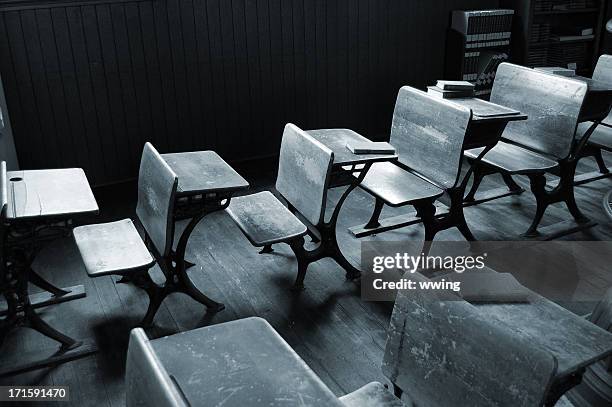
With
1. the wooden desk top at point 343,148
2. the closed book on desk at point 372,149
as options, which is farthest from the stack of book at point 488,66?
the closed book on desk at point 372,149

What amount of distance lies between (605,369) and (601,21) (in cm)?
516

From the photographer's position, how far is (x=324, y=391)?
4.93ft

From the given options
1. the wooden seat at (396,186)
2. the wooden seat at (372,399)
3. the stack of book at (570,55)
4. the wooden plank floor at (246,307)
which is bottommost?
the wooden plank floor at (246,307)

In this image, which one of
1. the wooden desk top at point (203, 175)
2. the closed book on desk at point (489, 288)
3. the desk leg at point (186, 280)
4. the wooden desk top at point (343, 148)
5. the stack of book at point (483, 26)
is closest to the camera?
the closed book on desk at point (489, 288)

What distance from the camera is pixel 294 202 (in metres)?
3.33

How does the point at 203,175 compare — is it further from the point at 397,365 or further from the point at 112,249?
the point at 397,365

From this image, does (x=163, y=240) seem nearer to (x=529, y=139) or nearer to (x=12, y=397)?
(x=12, y=397)

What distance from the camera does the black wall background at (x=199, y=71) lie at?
423 cm

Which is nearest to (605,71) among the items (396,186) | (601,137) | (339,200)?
(601,137)

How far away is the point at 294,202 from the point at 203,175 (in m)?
0.57

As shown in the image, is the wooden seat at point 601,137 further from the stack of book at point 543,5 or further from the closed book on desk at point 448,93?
the stack of book at point 543,5

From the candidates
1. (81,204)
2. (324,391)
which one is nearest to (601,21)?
(81,204)

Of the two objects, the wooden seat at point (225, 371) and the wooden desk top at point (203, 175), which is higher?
the wooden seat at point (225, 371)

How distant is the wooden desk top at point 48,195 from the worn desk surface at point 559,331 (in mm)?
1619
